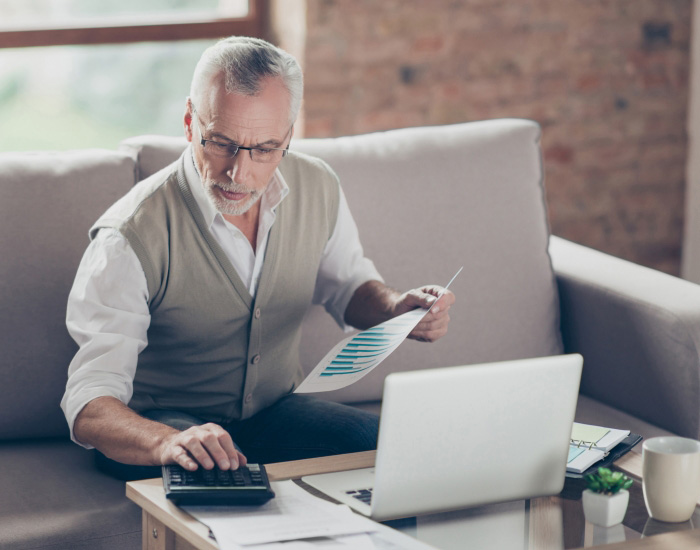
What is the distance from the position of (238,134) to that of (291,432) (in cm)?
51

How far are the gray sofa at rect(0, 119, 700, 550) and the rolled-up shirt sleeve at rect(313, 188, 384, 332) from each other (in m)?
0.12

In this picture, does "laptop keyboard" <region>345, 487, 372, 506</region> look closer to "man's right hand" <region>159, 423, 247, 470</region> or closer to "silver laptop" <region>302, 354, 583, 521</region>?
"silver laptop" <region>302, 354, 583, 521</region>

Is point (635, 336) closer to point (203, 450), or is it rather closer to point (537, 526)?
point (537, 526)

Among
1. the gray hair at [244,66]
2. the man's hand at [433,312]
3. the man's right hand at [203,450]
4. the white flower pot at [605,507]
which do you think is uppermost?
the gray hair at [244,66]

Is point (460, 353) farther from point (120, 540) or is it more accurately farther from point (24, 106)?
point (24, 106)

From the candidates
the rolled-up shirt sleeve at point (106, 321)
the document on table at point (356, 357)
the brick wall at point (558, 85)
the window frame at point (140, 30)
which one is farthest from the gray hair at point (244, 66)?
the window frame at point (140, 30)

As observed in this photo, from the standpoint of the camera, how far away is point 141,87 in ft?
10.5

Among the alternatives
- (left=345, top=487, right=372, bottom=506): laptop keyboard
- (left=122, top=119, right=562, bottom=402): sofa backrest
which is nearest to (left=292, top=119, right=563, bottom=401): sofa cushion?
(left=122, top=119, right=562, bottom=402): sofa backrest

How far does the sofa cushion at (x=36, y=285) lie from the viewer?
183 centimetres

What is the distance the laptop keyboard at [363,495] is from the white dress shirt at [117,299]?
1.30 feet

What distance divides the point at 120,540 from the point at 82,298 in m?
0.37

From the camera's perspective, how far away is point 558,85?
333cm

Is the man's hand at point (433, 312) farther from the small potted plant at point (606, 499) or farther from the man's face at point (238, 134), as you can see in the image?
the small potted plant at point (606, 499)

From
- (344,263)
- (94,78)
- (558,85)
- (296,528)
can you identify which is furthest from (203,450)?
(558,85)
